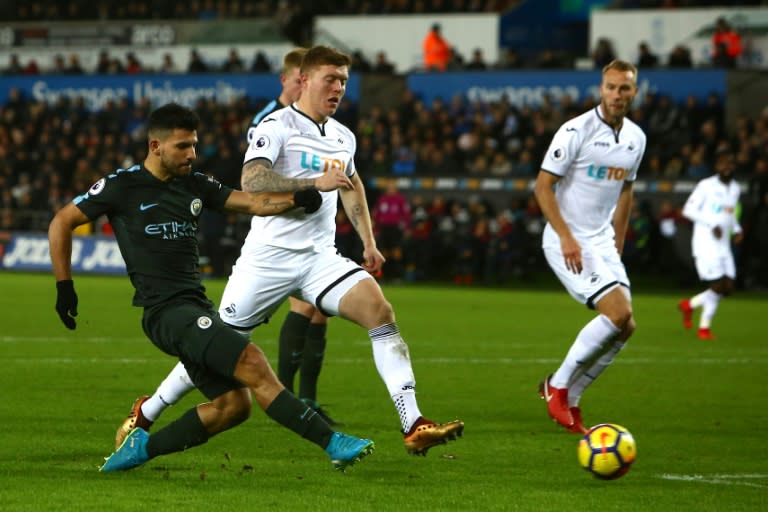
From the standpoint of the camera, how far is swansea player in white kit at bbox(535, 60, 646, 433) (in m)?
9.45

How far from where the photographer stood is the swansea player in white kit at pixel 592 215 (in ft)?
31.0

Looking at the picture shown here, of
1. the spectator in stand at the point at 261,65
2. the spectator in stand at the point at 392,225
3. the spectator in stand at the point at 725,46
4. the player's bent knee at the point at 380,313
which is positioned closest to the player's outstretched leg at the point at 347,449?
the player's bent knee at the point at 380,313

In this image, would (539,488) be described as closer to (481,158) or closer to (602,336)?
(602,336)

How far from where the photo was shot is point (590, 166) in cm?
966

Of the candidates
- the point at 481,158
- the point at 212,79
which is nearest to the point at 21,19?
the point at 212,79

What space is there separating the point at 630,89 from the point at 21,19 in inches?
1348

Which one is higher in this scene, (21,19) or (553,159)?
(553,159)

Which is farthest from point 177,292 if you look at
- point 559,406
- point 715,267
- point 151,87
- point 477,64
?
point 151,87

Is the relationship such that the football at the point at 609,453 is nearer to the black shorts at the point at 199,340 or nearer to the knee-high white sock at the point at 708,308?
the black shorts at the point at 199,340

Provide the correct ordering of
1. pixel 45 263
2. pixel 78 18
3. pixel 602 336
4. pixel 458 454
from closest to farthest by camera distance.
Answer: pixel 458 454, pixel 602 336, pixel 45 263, pixel 78 18

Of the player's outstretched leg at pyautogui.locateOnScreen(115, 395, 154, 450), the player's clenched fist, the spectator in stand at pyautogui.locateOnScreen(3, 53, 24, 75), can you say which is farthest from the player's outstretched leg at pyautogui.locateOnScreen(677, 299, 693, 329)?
the spectator in stand at pyautogui.locateOnScreen(3, 53, 24, 75)

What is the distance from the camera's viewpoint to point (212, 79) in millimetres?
34062

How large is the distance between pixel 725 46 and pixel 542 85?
13.2 feet

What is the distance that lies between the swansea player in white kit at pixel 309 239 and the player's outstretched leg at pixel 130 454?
894 millimetres
